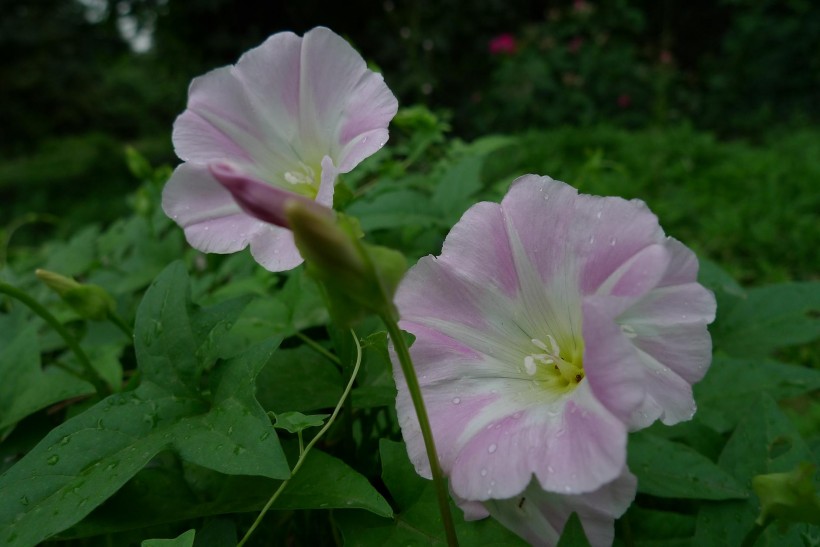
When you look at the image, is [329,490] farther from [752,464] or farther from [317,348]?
[752,464]

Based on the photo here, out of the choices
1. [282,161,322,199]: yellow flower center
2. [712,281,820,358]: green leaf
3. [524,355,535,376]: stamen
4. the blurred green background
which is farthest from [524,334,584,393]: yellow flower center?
the blurred green background

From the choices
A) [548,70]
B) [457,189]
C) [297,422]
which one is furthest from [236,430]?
[548,70]

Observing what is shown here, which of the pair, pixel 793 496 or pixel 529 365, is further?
pixel 529 365

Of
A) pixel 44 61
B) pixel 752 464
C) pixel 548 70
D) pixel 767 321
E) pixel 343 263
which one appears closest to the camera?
pixel 343 263

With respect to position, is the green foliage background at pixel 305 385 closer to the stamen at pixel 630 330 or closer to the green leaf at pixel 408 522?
the green leaf at pixel 408 522

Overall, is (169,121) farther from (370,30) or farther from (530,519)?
(530,519)
